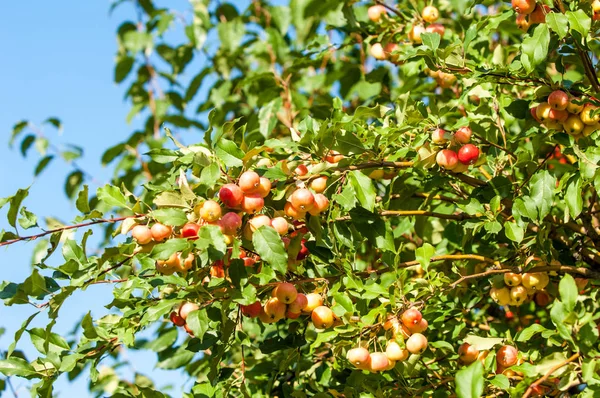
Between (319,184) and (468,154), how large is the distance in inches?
14.9

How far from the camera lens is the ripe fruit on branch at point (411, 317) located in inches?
69.6

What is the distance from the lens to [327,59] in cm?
375

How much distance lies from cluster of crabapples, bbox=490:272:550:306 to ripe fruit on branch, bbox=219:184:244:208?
2.56ft

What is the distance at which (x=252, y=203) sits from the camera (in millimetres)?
1689

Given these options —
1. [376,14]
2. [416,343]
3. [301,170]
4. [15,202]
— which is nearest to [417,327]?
[416,343]

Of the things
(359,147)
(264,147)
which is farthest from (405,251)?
(264,147)

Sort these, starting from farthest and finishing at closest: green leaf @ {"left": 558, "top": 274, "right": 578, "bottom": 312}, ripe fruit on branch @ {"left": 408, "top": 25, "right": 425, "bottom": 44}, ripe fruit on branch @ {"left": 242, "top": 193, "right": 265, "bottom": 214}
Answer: ripe fruit on branch @ {"left": 408, "top": 25, "right": 425, "bottom": 44}
ripe fruit on branch @ {"left": 242, "top": 193, "right": 265, "bottom": 214}
green leaf @ {"left": 558, "top": 274, "right": 578, "bottom": 312}

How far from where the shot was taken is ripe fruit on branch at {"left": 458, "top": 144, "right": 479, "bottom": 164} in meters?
1.88

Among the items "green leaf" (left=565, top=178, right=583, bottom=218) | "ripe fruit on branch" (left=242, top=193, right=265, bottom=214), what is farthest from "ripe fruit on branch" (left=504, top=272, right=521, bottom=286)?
"ripe fruit on branch" (left=242, top=193, right=265, bottom=214)

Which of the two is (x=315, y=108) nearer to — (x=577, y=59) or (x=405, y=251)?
(x=405, y=251)

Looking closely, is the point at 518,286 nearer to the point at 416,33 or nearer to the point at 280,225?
the point at 280,225

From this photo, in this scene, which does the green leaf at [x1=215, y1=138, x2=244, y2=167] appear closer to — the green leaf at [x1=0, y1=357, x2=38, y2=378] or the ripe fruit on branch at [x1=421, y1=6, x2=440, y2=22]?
the green leaf at [x1=0, y1=357, x2=38, y2=378]

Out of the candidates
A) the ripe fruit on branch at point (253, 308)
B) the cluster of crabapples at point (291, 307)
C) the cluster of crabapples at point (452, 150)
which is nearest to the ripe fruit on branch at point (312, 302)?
the cluster of crabapples at point (291, 307)

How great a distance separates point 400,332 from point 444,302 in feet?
1.33
